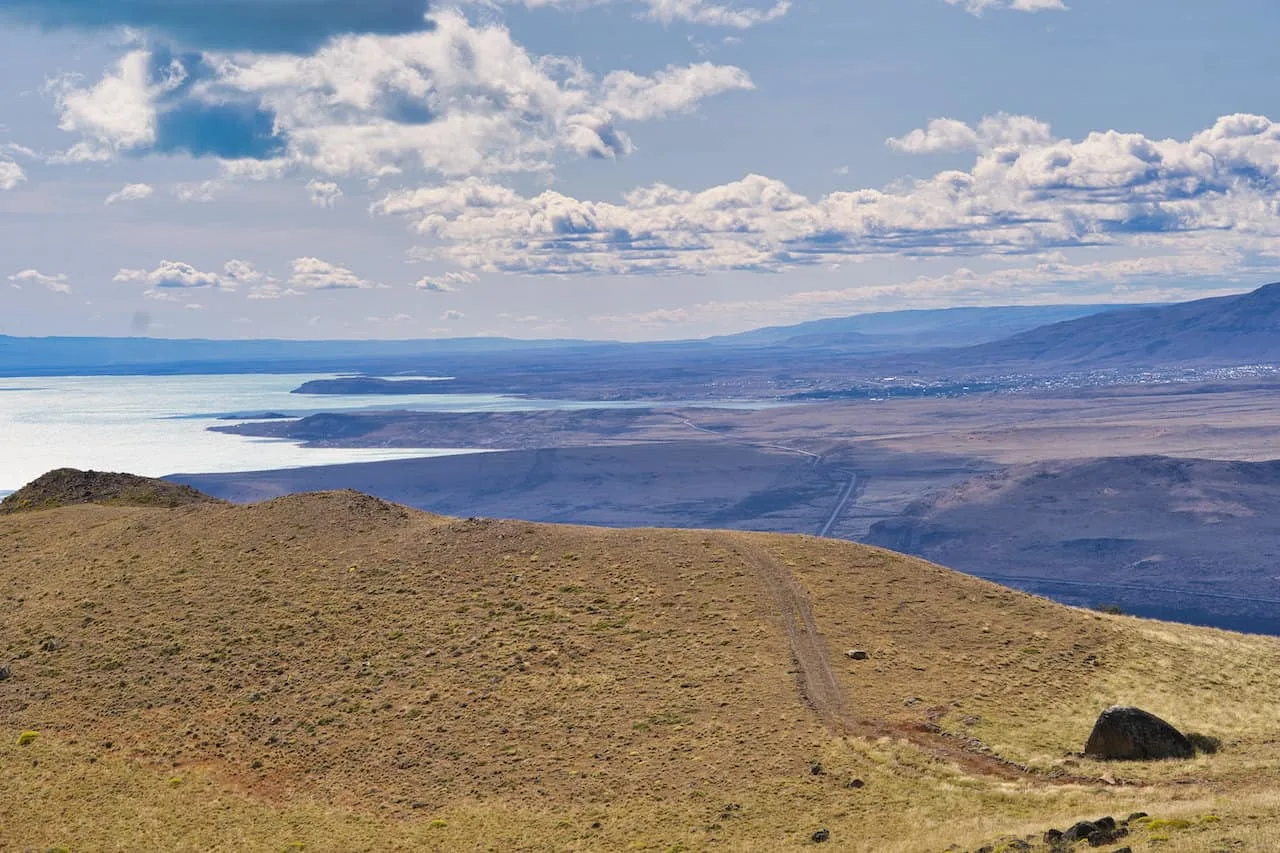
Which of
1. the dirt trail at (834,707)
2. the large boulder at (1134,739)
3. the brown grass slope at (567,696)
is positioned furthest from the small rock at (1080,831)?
the large boulder at (1134,739)

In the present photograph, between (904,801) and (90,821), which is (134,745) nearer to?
(90,821)

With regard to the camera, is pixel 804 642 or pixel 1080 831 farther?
pixel 804 642

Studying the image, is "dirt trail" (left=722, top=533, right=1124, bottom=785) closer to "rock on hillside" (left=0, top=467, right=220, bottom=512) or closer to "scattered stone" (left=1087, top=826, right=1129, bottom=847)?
"scattered stone" (left=1087, top=826, right=1129, bottom=847)

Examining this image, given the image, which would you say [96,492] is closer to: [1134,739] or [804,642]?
[804,642]

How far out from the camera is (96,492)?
6675cm

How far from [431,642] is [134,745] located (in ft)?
30.4

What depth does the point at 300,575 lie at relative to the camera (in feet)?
155

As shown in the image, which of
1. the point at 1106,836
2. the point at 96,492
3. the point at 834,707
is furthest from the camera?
the point at 96,492

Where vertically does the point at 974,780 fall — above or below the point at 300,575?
below

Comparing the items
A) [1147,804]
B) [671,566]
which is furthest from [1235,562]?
[1147,804]

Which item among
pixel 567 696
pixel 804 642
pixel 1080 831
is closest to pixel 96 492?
pixel 567 696

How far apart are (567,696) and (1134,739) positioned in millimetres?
15298

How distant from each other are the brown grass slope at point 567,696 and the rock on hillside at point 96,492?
13.1 meters

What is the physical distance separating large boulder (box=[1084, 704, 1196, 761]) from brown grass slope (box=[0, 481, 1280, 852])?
841 millimetres
